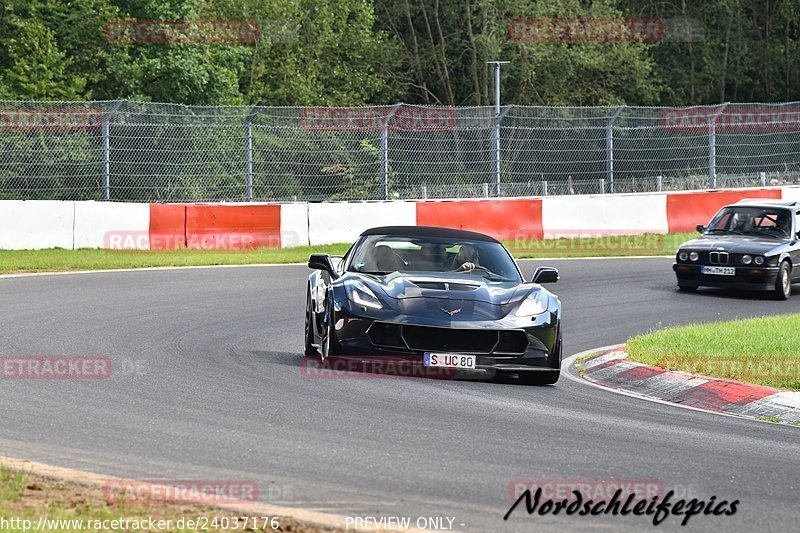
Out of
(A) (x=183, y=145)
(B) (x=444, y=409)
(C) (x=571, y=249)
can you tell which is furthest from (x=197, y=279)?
(B) (x=444, y=409)

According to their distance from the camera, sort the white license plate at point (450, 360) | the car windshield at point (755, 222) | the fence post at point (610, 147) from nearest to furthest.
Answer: the white license plate at point (450, 360), the car windshield at point (755, 222), the fence post at point (610, 147)

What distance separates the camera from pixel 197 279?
754 inches

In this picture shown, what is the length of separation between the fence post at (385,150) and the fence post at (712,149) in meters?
7.54

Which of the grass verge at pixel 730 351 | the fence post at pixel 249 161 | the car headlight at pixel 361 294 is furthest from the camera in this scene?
the fence post at pixel 249 161

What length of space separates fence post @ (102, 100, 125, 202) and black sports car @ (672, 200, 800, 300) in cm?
977

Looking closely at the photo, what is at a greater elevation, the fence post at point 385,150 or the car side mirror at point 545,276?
the fence post at point 385,150

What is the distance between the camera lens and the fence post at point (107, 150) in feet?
76.0

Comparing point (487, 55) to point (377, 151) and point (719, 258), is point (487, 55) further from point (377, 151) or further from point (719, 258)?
point (719, 258)

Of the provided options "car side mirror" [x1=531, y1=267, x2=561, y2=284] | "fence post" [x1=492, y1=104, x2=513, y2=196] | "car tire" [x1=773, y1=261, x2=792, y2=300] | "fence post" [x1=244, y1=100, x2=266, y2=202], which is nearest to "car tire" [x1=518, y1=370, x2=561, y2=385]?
"car side mirror" [x1=531, y1=267, x2=561, y2=284]

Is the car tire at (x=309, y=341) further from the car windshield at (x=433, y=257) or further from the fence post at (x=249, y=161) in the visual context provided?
the fence post at (x=249, y=161)

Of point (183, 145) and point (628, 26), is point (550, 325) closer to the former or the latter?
point (183, 145)

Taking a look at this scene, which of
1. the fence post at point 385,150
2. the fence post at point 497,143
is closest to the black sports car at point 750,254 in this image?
the fence post at point 497,143

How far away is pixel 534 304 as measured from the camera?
1102cm

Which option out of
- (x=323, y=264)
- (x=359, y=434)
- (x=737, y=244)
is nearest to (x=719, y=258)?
(x=737, y=244)
